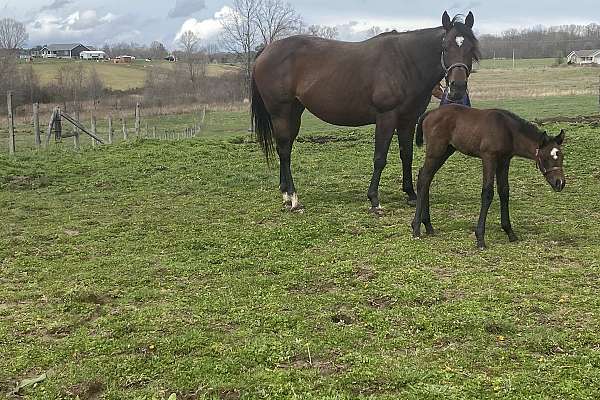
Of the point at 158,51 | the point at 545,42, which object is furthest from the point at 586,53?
the point at 158,51

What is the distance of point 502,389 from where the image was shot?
2.94 metres

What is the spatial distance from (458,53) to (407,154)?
167 cm

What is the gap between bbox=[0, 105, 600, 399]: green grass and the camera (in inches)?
125

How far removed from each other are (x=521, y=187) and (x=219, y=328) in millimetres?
5712

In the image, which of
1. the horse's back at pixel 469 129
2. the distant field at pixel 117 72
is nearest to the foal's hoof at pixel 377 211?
the horse's back at pixel 469 129

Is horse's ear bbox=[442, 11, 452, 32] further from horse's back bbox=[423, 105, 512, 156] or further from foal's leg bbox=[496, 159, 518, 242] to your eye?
foal's leg bbox=[496, 159, 518, 242]

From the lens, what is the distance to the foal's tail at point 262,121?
835 cm

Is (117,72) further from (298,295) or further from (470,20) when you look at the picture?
(298,295)

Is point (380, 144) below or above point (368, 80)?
below

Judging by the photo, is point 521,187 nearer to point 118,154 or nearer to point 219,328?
point 219,328

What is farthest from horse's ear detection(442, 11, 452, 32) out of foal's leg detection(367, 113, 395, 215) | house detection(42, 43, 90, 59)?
house detection(42, 43, 90, 59)

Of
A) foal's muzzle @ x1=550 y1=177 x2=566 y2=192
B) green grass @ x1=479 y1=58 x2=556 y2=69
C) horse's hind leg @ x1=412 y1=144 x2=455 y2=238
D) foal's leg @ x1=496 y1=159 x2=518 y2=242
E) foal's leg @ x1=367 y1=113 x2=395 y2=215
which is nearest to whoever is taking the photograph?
foal's muzzle @ x1=550 y1=177 x2=566 y2=192

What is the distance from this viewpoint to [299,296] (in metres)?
4.42

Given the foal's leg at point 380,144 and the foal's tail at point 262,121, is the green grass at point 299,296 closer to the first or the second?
the foal's leg at point 380,144
